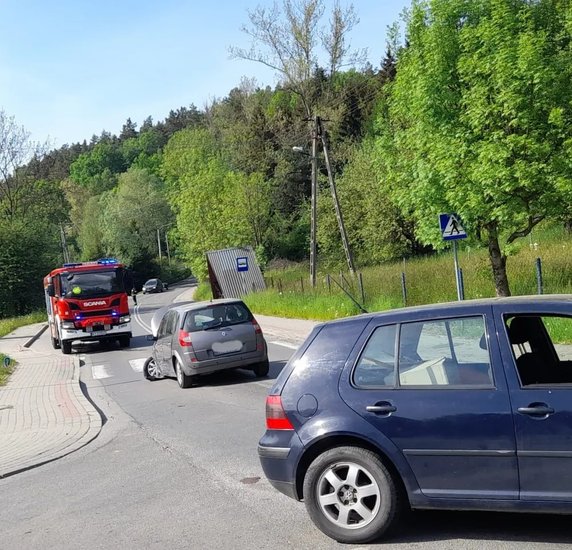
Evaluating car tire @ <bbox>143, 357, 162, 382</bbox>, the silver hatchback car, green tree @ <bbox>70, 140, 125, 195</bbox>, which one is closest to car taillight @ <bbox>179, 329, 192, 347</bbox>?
the silver hatchback car

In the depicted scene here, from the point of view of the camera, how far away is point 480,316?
4.73 meters

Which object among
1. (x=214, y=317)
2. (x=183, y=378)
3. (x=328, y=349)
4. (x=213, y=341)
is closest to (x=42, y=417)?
(x=183, y=378)

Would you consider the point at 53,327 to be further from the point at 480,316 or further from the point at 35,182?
the point at 35,182

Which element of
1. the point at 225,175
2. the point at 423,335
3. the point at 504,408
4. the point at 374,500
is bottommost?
the point at 374,500

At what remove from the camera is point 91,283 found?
23969 millimetres

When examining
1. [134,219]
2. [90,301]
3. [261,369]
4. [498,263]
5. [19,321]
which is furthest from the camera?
[134,219]

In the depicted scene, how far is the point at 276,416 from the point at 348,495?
73 centimetres

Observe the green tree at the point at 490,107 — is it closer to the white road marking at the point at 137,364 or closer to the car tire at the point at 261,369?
the car tire at the point at 261,369

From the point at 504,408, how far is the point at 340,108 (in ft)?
123

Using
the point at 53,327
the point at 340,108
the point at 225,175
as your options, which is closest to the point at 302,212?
the point at 225,175

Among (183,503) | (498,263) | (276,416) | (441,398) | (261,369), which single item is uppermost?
(441,398)

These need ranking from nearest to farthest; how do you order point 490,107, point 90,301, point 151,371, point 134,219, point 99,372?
point 490,107
point 151,371
point 99,372
point 90,301
point 134,219

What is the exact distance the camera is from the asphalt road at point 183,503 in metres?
4.97

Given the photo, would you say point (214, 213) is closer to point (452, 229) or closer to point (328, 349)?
point (452, 229)
